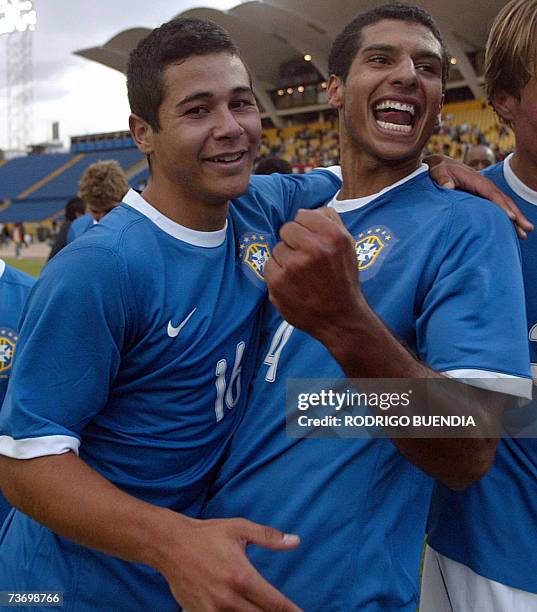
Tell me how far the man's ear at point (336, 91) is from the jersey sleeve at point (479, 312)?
0.72m

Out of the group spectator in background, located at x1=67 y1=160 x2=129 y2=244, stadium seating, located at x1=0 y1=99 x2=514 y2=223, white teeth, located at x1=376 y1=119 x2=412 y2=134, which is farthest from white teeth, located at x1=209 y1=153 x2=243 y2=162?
stadium seating, located at x1=0 y1=99 x2=514 y2=223

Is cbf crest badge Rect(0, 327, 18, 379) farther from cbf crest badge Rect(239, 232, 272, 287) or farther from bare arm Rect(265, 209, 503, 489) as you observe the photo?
bare arm Rect(265, 209, 503, 489)

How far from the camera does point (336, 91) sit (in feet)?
6.81

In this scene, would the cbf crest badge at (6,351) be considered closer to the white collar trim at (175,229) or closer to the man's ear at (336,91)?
the white collar trim at (175,229)

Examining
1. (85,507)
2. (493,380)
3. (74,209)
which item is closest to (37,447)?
A: (85,507)

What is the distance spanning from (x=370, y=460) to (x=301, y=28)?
3465 cm

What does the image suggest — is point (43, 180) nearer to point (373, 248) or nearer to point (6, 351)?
point (6, 351)

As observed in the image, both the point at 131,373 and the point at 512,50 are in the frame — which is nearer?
the point at 131,373

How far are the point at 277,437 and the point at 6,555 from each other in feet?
2.64

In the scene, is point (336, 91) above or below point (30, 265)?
above

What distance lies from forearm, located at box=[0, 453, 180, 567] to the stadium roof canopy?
2822 cm

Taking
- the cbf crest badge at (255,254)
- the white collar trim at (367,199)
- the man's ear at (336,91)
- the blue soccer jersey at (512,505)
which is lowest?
the blue soccer jersey at (512,505)

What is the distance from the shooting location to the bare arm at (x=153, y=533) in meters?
1.10

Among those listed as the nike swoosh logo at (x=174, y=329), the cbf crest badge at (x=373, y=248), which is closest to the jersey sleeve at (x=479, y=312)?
the cbf crest badge at (x=373, y=248)
